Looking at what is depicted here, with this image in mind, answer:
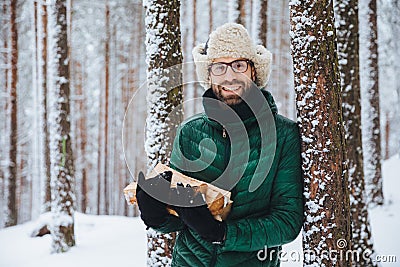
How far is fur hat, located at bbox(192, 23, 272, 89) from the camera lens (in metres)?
2.42

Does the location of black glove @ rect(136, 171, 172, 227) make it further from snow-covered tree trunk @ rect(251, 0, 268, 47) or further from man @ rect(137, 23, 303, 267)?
Answer: snow-covered tree trunk @ rect(251, 0, 268, 47)

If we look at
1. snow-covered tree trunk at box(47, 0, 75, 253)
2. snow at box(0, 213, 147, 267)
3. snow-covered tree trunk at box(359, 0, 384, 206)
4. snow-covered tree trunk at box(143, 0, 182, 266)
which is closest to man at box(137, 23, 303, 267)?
snow-covered tree trunk at box(143, 0, 182, 266)

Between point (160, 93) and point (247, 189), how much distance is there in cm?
241

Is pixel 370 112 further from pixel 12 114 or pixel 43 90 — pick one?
pixel 12 114

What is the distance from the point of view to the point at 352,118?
5652 millimetres

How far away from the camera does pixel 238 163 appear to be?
2.35 m

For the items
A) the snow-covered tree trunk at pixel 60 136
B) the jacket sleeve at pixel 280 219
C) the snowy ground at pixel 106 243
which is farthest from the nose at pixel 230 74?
the snow-covered tree trunk at pixel 60 136

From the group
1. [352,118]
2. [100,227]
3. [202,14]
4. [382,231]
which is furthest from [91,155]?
[352,118]

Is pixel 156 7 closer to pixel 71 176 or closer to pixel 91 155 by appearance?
pixel 71 176

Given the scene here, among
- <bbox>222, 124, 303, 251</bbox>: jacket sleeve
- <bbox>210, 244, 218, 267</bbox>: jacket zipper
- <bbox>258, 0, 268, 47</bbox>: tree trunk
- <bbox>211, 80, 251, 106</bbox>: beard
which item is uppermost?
<bbox>258, 0, 268, 47</bbox>: tree trunk

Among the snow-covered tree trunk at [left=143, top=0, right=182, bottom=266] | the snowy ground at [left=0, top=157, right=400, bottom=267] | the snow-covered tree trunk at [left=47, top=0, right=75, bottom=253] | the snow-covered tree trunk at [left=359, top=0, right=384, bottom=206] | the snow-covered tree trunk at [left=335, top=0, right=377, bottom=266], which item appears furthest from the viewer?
the snow-covered tree trunk at [left=359, top=0, right=384, bottom=206]

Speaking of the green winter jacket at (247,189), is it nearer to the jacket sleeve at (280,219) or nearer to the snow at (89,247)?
the jacket sleeve at (280,219)

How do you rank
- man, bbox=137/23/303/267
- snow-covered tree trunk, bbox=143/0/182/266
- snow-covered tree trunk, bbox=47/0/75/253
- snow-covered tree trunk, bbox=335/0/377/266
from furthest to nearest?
1. snow-covered tree trunk, bbox=47/0/75/253
2. snow-covered tree trunk, bbox=335/0/377/266
3. snow-covered tree trunk, bbox=143/0/182/266
4. man, bbox=137/23/303/267

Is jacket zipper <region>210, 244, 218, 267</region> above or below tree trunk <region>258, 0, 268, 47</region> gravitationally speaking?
below
